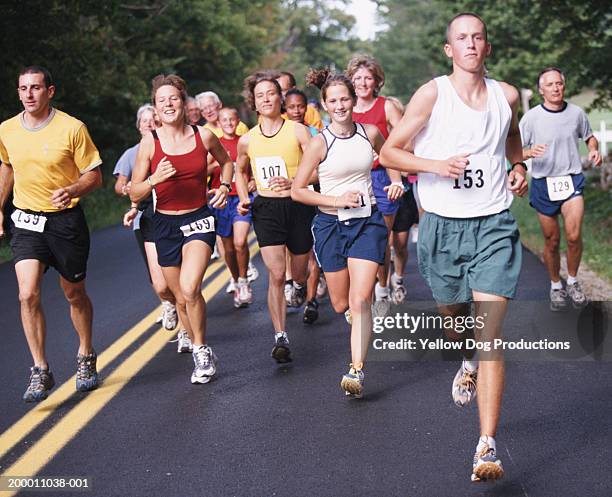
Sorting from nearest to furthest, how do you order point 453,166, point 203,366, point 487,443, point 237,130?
point 487,443 → point 453,166 → point 203,366 → point 237,130

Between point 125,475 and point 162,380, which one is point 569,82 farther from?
point 125,475

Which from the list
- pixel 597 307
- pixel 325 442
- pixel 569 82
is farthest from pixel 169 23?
pixel 325 442

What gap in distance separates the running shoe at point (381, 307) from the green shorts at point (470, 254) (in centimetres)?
357

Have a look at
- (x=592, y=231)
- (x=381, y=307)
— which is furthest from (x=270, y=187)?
(x=592, y=231)

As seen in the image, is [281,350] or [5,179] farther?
[281,350]

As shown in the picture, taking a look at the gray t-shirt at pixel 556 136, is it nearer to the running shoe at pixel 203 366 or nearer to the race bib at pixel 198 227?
the race bib at pixel 198 227

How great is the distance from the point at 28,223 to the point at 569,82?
Result: 1337 centimetres

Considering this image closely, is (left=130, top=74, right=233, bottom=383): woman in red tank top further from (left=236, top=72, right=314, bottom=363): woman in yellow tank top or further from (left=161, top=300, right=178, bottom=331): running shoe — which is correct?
(left=161, top=300, right=178, bottom=331): running shoe

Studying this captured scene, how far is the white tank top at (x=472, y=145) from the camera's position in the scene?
5094 millimetres

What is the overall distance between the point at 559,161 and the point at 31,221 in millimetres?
4455

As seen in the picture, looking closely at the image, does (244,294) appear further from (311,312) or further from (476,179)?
(476,179)

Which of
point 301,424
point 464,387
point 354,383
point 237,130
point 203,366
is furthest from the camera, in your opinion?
point 237,130

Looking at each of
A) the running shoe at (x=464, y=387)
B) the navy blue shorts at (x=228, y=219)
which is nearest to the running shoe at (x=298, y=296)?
the navy blue shorts at (x=228, y=219)

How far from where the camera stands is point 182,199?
7082 millimetres
